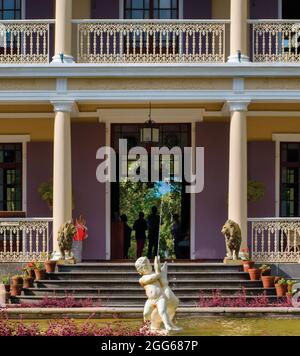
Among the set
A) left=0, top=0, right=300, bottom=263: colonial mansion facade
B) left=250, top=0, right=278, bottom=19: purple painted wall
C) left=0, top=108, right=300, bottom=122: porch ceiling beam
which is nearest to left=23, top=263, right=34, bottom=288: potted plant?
left=0, top=0, right=300, bottom=263: colonial mansion facade

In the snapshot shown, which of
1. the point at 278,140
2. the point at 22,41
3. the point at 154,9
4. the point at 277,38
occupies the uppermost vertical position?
the point at 154,9

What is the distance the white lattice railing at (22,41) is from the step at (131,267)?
14.4 feet

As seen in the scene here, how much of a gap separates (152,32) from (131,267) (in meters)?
5.44

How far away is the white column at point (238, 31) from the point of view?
18.9 metres

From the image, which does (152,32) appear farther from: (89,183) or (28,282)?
(28,282)

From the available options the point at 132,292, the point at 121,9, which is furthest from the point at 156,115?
the point at 132,292

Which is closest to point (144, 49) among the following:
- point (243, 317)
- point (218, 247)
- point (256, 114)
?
point (256, 114)

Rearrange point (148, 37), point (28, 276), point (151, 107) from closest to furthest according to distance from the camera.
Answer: point (28, 276)
point (148, 37)
point (151, 107)

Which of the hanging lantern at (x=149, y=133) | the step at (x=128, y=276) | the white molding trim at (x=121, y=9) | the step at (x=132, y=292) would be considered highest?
the white molding trim at (x=121, y=9)

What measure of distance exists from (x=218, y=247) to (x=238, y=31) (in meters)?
5.24

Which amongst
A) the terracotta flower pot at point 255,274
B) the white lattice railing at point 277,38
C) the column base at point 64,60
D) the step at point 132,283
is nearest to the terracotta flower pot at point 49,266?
the step at point 132,283

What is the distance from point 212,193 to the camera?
2150 cm

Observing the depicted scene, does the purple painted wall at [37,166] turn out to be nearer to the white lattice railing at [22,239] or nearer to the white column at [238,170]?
the white lattice railing at [22,239]

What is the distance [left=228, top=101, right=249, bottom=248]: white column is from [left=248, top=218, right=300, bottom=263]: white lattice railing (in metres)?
0.47
